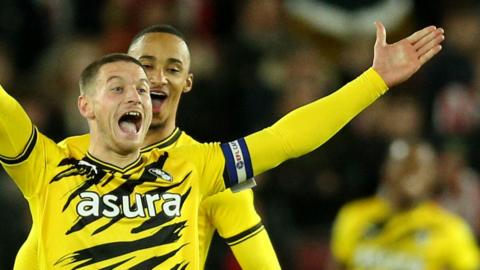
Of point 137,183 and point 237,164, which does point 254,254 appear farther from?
point 137,183

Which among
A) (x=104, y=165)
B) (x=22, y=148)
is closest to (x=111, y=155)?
(x=104, y=165)

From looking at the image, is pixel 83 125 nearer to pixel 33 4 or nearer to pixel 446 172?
pixel 33 4

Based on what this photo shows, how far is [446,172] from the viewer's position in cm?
867

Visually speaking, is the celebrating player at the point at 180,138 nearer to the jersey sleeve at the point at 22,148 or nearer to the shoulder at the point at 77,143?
the shoulder at the point at 77,143

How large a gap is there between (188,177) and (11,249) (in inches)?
127

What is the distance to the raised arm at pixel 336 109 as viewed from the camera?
467 cm

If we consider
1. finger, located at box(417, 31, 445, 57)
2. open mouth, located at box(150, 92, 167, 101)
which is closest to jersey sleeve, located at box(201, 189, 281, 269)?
open mouth, located at box(150, 92, 167, 101)

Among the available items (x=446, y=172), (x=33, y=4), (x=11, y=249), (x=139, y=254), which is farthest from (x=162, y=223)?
(x=33, y=4)

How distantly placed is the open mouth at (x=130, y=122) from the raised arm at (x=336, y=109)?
0.40 metres

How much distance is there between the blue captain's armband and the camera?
4668 mm

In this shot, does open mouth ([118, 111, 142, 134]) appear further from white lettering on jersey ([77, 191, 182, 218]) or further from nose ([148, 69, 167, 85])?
nose ([148, 69, 167, 85])

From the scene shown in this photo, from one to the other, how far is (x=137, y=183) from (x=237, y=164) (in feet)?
1.21

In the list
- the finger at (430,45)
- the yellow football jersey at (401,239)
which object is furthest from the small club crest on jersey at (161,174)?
the yellow football jersey at (401,239)

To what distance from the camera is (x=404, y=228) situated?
25.6ft
